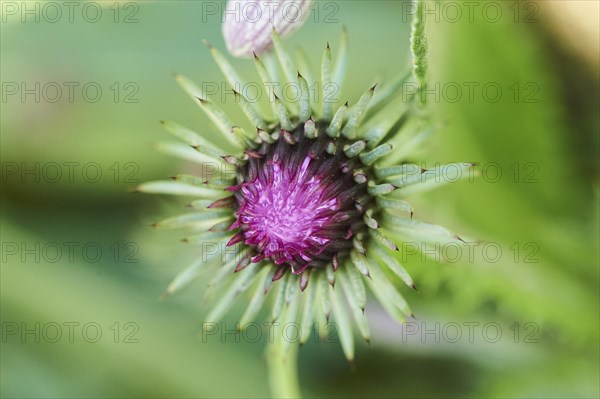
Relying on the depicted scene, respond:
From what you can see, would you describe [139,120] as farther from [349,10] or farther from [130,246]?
[349,10]

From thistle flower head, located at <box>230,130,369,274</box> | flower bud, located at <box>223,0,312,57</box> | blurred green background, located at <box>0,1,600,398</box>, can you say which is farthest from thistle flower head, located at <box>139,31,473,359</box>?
blurred green background, located at <box>0,1,600,398</box>

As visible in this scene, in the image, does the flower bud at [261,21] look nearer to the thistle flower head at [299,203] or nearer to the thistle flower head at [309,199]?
the thistle flower head at [309,199]

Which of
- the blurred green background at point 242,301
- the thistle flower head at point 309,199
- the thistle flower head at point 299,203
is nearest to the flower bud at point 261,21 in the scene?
the thistle flower head at point 309,199

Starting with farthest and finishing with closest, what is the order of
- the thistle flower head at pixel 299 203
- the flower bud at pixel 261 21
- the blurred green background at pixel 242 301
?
the blurred green background at pixel 242 301
the flower bud at pixel 261 21
the thistle flower head at pixel 299 203

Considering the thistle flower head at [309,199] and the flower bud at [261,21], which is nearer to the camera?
the thistle flower head at [309,199]

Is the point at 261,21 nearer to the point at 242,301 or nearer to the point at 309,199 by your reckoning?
the point at 309,199

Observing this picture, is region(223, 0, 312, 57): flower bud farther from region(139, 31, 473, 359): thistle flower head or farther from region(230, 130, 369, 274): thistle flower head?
region(230, 130, 369, 274): thistle flower head

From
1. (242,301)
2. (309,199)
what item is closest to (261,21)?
(309,199)

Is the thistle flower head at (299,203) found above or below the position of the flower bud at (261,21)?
below
